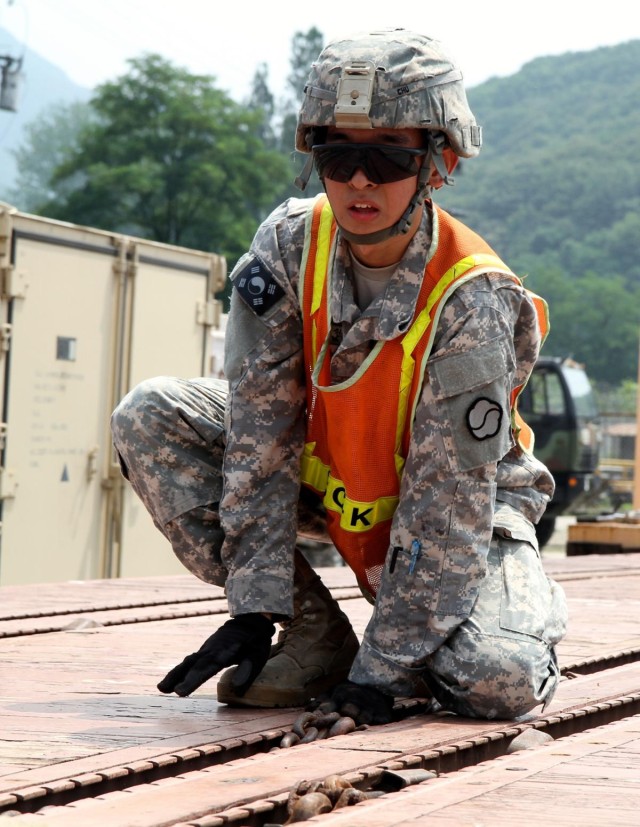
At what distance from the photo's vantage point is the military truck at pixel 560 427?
68.7 ft

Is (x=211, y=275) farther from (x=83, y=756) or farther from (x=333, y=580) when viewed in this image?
(x=83, y=756)

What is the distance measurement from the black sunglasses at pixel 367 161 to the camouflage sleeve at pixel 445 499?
31cm

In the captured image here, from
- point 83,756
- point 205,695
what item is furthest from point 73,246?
point 83,756

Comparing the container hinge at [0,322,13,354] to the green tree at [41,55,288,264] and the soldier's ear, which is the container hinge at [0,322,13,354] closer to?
the soldier's ear

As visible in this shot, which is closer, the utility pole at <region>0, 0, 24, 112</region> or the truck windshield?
the truck windshield

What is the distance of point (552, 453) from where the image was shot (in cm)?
2117

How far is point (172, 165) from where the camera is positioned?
5194 cm

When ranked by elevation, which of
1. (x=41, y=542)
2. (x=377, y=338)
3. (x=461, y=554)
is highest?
(x=377, y=338)

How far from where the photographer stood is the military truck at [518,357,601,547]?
20.9 m

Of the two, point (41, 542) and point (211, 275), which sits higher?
Result: point (211, 275)

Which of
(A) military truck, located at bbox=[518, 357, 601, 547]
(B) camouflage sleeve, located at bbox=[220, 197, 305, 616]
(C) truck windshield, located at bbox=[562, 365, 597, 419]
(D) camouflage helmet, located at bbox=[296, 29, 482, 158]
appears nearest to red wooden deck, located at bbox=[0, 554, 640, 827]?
(B) camouflage sleeve, located at bbox=[220, 197, 305, 616]

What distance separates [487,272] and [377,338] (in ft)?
0.95

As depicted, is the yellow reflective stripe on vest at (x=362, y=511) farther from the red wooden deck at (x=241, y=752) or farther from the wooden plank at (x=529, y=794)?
the wooden plank at (x=529, y=794)

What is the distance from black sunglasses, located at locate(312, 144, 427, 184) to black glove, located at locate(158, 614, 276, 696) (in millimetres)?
985
